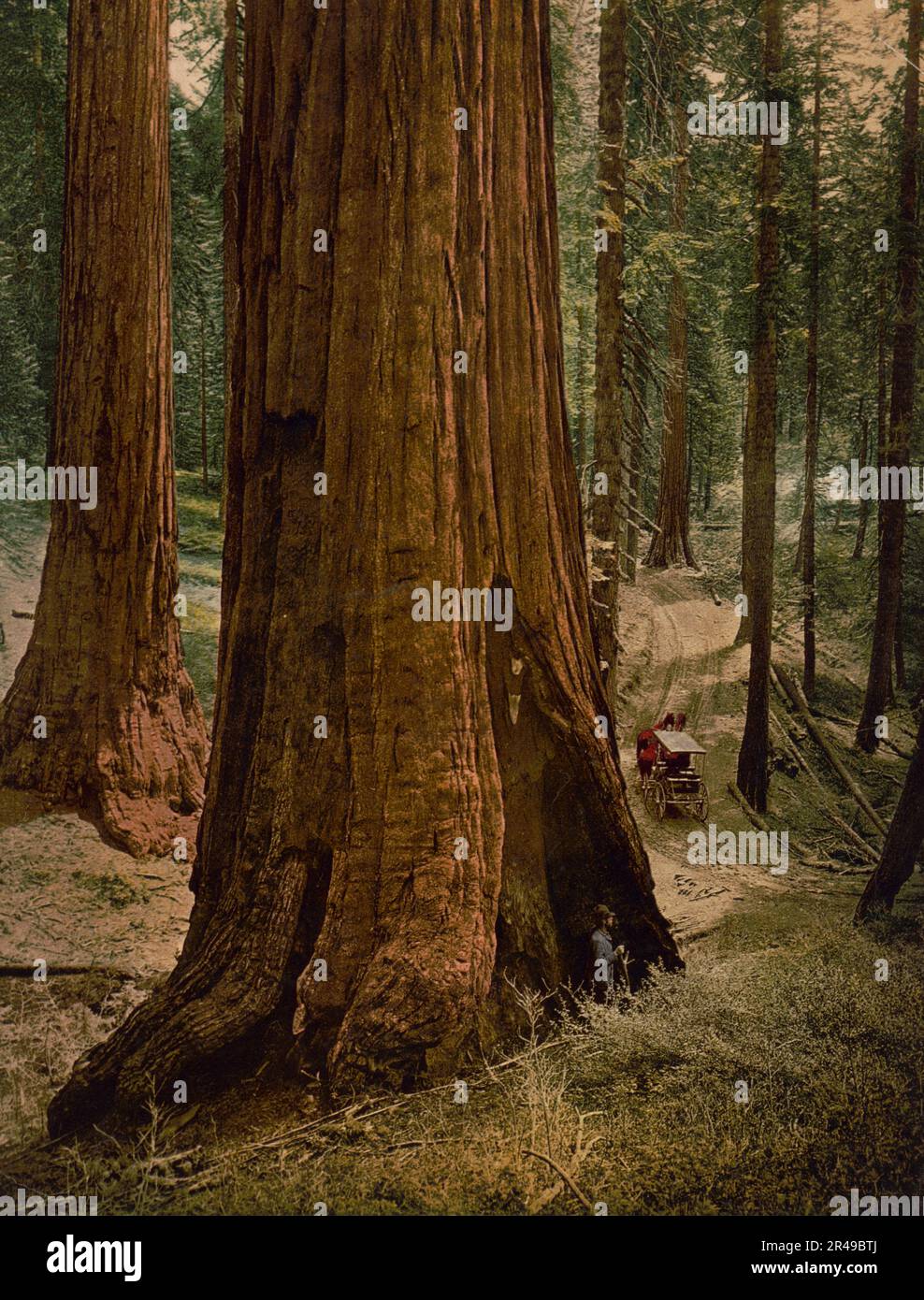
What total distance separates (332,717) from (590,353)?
16.2ft

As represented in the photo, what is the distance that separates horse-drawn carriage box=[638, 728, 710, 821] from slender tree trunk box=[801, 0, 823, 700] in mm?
520

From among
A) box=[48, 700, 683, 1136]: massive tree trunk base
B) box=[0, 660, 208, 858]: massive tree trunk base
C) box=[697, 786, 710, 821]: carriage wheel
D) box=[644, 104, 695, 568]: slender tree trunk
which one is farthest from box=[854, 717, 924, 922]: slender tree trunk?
box=[0, 660, 208, 858]: massive tree trunk base

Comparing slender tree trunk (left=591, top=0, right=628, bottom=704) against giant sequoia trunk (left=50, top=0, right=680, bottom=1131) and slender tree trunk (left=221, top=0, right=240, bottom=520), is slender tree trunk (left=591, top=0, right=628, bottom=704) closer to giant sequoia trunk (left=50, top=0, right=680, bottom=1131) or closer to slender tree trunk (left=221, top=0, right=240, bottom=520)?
giant sequoia trunk (left=50, top=0, right=680, bottom=1131)

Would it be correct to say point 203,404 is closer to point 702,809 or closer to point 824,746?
point 702,809

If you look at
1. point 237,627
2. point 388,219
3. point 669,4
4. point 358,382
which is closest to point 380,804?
point 237,627

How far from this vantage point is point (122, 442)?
499 centimetres

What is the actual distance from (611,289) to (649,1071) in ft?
14.2

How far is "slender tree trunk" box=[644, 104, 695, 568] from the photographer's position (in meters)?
4.71

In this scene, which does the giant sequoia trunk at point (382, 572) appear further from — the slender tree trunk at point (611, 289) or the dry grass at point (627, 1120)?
the slender tree trunk at point (611, 289)

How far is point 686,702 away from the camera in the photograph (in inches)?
174

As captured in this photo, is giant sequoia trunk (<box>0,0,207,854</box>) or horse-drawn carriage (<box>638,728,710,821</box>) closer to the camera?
horse-drawn carriage (<box>638,728,710,821</box>)

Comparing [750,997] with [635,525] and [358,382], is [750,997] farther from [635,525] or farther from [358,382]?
[635,525]

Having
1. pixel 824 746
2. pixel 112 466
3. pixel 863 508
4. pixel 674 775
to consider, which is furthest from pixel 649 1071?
pixel 112 466

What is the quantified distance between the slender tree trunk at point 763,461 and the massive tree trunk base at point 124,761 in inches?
110
